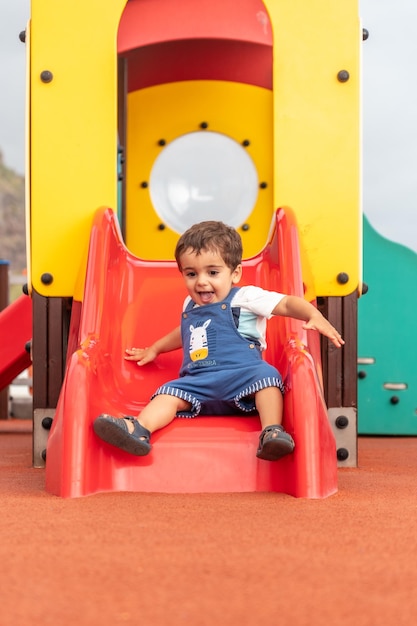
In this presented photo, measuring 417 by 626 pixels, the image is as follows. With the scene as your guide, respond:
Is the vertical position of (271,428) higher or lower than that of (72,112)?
lower

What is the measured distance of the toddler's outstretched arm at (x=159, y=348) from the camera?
261 centimetres

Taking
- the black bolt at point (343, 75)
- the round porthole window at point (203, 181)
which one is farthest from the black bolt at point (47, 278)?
the black bolt at point (343, 75)

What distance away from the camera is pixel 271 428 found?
2090 mm

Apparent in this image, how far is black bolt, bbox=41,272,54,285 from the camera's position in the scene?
2.94m

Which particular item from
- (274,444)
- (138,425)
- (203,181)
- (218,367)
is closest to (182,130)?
(203,181)

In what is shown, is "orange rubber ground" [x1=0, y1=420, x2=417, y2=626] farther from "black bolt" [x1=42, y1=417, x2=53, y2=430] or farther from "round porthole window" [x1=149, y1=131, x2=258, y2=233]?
"round porthole window" [x1=149, y1=131, x2=258, y2=233]

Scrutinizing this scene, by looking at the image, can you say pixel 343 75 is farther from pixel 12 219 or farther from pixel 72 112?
pixel 12 219

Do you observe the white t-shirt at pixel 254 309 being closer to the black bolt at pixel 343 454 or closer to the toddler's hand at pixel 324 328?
the toddler's hand at pixel 324 328

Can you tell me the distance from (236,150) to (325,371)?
3.84ft

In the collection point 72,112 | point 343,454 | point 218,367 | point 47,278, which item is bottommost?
point 343,454

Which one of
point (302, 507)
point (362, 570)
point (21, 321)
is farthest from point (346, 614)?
point (21, 321)

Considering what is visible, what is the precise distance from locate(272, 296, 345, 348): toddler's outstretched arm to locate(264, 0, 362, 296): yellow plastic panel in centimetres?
62

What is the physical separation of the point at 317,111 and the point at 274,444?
136cm

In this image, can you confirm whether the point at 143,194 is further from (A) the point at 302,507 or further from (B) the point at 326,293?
(A) the point at 302,507
